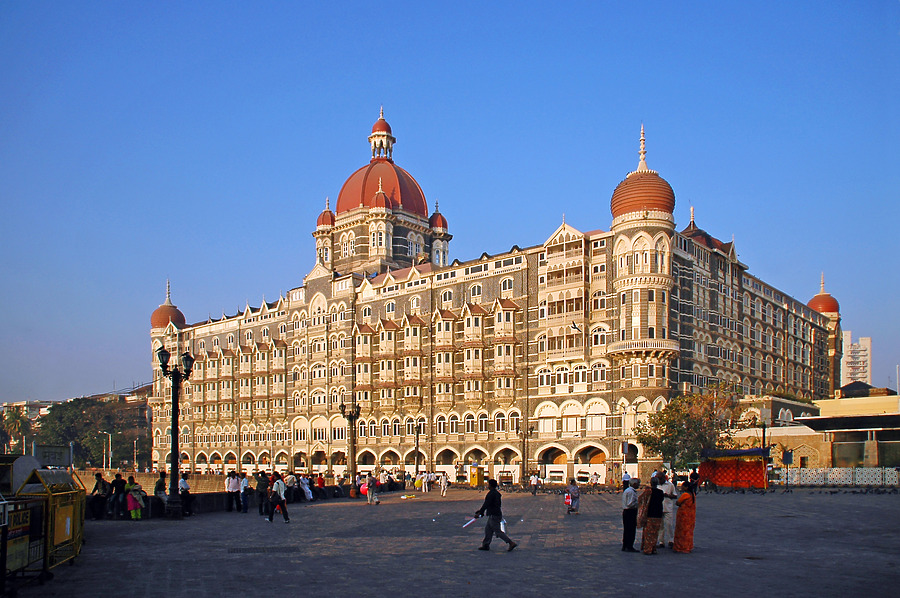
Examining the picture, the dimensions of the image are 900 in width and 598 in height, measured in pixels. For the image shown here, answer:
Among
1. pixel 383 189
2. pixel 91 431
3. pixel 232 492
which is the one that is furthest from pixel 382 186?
pixel 232 492

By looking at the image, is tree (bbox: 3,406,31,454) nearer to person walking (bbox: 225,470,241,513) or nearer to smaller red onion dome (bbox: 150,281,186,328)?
smaller red onion dome (bbox: 150,281,186,328)

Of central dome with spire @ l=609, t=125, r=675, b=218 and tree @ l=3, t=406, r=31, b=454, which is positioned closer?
central dome with spire @ l=609, t=125, r=675, b=218

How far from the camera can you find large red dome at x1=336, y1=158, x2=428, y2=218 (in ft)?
275

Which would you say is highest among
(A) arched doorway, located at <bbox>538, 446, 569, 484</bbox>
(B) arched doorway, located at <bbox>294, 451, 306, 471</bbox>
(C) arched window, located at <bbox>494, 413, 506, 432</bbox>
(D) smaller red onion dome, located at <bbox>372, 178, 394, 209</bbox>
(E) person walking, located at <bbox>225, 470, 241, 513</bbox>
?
(D) smaller red onion dome, located at <bbox>372, 178, 394, 209</bbox>

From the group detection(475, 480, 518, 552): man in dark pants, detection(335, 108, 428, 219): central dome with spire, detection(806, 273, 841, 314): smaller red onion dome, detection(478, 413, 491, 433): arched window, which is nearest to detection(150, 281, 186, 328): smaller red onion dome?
detection(335, 108, 428, 219): central dome with spire

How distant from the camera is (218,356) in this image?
9119 centimetres

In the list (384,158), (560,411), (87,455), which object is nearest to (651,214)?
(560,411)

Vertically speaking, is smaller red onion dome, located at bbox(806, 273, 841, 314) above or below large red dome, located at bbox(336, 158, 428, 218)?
below

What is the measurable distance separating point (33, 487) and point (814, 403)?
65.7 meters

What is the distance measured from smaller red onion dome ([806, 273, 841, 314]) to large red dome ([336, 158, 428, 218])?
40.3 m

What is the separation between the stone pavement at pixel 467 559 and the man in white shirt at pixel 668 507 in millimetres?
625

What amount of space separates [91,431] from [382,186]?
170 ft

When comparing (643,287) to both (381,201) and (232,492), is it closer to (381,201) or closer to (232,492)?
(381,201)

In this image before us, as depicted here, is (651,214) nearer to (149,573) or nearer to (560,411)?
(560,411)
